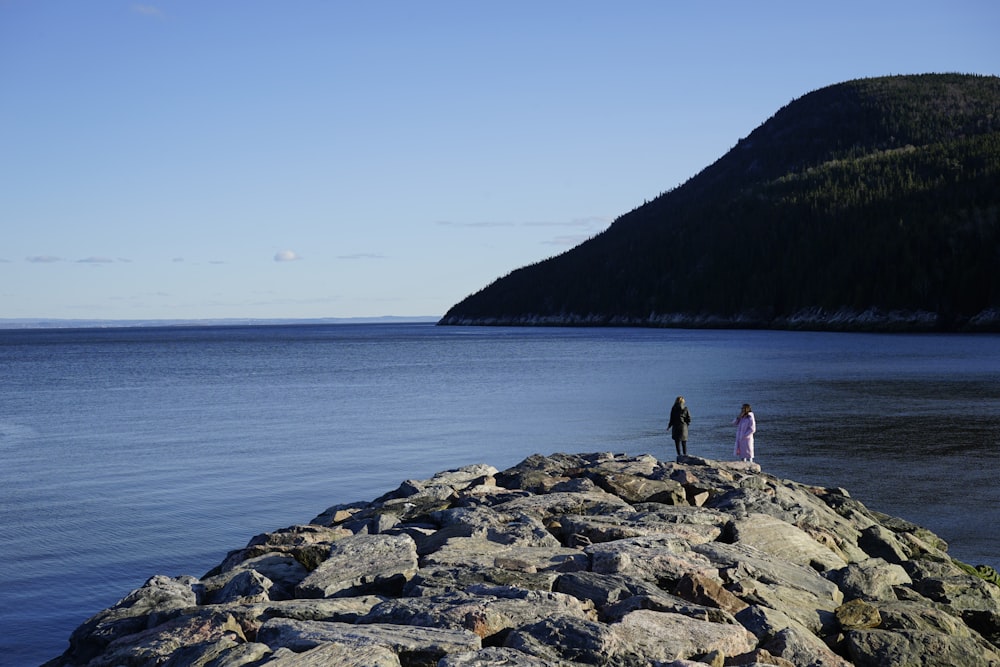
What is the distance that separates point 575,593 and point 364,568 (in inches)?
95.5

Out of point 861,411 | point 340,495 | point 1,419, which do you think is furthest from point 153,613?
point 1,419

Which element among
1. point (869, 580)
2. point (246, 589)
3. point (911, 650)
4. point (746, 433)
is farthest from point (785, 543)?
point (746, 433)

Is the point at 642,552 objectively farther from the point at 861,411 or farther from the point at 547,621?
the point at 861,411

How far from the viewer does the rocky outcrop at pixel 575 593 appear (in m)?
8.41

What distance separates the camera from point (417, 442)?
29.8 meters

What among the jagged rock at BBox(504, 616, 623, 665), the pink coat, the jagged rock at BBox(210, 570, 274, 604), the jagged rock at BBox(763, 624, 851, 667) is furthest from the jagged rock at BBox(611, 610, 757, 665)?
the pink coat

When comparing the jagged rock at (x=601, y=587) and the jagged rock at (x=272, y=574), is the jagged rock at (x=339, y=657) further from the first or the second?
the jagged rock at (x=272, y=574)

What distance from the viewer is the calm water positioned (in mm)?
15672

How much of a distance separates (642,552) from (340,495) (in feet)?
35.3

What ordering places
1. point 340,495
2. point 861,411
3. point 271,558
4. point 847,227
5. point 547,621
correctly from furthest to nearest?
point 847,227 → point 861,411 → point 340,495 → point 271,558 → point 547,621

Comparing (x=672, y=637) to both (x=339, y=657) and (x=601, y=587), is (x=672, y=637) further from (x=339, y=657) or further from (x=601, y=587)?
(x=339, y=657)

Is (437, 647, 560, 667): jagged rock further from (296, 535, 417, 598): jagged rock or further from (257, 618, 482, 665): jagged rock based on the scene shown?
(296, 535, 417, 598): jagged rock

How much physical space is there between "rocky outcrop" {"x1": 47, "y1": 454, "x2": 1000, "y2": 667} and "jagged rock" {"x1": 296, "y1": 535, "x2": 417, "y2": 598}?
0.02m

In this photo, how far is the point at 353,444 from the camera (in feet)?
96.4
